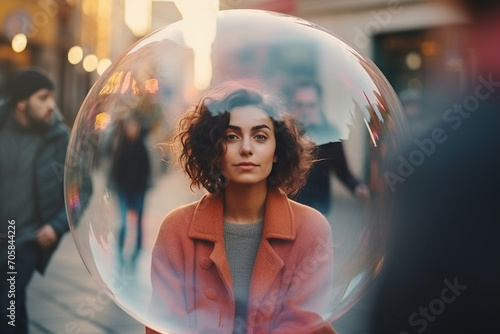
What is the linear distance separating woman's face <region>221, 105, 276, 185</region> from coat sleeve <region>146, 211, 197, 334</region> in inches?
7.8

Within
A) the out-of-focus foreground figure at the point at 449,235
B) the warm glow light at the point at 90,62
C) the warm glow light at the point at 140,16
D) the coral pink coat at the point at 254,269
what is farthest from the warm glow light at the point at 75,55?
the coral pink coat at the point at 254,269

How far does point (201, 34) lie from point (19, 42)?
365 inches

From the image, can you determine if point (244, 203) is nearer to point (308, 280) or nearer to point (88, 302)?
point (308, 280)

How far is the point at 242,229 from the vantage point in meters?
1.68

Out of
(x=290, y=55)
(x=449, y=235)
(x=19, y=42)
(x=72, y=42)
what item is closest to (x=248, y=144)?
Result: (x=290, y=55)

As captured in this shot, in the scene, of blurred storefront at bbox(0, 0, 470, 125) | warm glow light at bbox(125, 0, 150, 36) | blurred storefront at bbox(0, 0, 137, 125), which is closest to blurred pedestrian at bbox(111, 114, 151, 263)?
blurred storefront at bbox(0, 0, 470, 125)

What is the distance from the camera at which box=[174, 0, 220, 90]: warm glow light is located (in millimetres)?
1654

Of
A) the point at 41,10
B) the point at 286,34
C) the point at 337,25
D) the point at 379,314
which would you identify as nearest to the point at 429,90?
the point at 337,25

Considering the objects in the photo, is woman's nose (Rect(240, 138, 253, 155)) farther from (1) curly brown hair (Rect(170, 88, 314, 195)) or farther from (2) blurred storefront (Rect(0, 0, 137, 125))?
(2) blurred storefront (Rect(0, 0, 137, 125))

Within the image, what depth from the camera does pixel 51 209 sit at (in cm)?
367

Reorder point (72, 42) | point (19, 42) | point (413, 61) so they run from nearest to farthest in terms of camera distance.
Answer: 1. point (413, 61)
2. point (19, 42)
3. point (72, 42)

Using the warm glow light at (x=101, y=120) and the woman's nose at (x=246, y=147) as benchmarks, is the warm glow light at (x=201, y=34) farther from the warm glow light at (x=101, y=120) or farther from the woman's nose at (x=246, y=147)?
the warm glow light at (x=101, y=120)

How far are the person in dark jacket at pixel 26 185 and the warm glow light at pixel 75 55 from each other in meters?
11.6

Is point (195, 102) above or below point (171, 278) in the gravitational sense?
above
